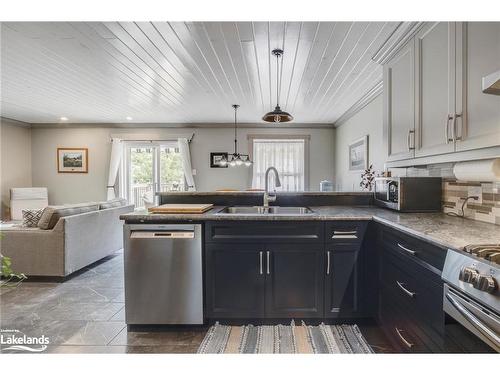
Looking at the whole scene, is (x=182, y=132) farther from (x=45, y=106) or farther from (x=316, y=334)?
(x=316, y=334)

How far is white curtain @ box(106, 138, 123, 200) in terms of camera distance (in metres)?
6.02

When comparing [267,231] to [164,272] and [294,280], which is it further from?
[164,272]

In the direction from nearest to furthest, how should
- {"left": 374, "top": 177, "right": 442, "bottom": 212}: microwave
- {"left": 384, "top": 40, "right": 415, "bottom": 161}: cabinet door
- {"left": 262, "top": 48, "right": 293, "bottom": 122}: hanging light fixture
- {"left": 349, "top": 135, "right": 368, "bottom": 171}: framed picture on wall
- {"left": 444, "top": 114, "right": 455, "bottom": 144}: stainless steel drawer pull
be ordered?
1. {"left": 444, "top": 114, "right": 455, "bottom": 144}: stainless steel drawer pull
2. {"left": 384, "top": 40, "right": 415, "bottom": 161}: cabinet door
3. {"left": 374, "top": 177, "right": 442, "bottom": 212}: microwave
4. {"left": 262, "top": 48, "right": 293, "bottom": 122}: hanging light fixture
5. {"left": 349, "top": 135, "right": 368, "bottom": 171}: framed picture on wall

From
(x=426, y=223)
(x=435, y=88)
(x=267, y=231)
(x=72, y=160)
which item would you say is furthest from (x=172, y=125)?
(x=426, y=223)

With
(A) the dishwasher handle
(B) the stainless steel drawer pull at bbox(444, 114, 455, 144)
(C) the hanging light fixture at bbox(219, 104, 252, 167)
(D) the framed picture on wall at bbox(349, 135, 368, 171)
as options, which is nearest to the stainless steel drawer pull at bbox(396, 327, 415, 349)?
(B) the stainless steel drawer pull at bbox(444, 114, 455, 144)

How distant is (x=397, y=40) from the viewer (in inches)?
81.9

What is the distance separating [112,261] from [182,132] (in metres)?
3.21

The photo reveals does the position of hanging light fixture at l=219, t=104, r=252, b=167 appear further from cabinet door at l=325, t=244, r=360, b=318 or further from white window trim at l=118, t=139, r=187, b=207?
cabinet door at l=325, t=244, r=360, b=318

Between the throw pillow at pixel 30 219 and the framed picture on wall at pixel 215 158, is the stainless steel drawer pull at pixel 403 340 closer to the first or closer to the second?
the throw pillow at pixel 30 219

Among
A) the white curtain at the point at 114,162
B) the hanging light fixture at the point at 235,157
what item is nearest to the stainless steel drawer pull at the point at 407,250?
the hanging light fixture at the point at 235,157

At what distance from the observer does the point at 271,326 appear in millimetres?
2102

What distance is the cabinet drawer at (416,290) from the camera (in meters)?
1.24

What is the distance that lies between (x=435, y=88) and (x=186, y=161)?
5010mm

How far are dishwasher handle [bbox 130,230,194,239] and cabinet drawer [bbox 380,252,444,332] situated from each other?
1.37m
